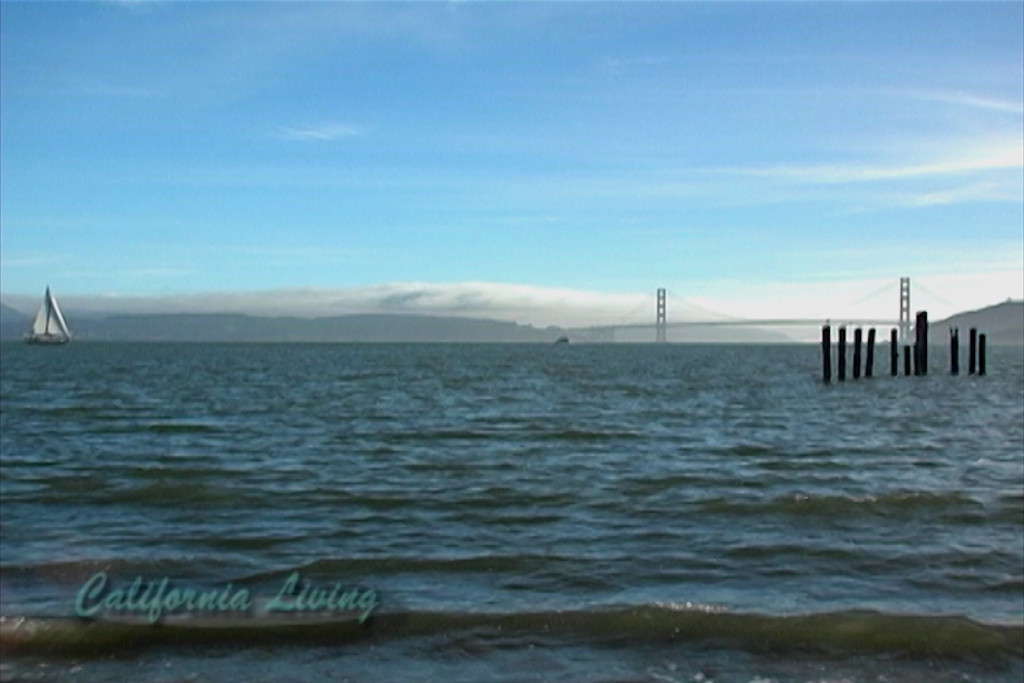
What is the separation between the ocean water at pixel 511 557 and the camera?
8.45m

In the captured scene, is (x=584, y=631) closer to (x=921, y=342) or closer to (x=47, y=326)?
(x=921, y=342)

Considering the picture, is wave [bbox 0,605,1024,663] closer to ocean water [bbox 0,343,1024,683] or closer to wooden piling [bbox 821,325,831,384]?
ocean water [bbox 0,343,1024,683]

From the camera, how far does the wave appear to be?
8.66m

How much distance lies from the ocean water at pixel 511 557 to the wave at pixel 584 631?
0.10ft

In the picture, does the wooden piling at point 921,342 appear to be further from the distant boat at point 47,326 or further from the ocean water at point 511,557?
the distant boat at point 47,326

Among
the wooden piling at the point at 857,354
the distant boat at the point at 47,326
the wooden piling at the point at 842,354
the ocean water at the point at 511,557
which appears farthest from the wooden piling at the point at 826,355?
the distant boat at the point at 47,326

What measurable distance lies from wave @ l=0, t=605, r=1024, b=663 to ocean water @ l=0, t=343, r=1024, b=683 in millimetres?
30

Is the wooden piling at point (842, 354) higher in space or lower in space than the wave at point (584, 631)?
higher

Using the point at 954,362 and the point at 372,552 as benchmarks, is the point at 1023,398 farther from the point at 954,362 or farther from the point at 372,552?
the point at 372,552

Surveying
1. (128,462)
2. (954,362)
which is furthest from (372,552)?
(954,362)

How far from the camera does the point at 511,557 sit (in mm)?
11773

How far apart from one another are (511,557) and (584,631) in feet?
8.96

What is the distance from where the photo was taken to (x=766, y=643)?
880cm

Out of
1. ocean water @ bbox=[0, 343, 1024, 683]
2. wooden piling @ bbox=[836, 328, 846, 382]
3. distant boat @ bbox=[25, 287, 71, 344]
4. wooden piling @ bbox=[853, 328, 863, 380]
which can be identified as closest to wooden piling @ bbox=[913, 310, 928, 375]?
wooden piling @ bbox=[853, 328, 863, 380]
